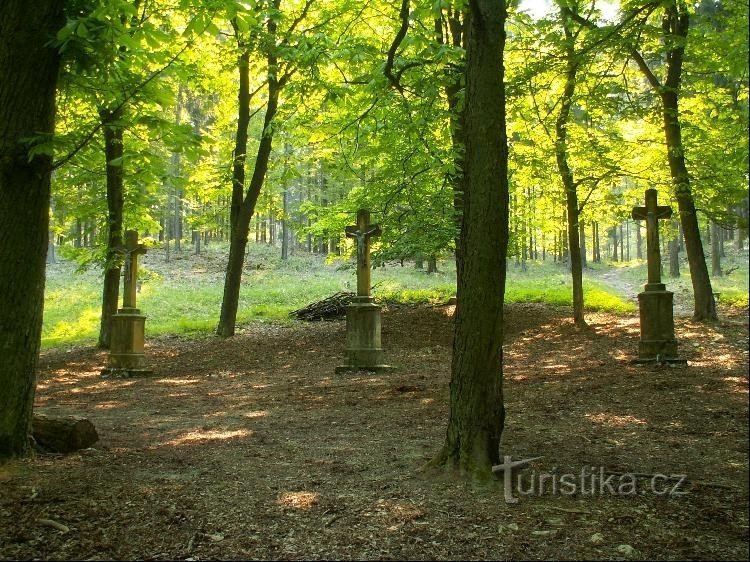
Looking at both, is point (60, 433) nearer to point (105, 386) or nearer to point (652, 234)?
point (105, 386)

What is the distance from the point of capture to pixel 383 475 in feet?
14.9

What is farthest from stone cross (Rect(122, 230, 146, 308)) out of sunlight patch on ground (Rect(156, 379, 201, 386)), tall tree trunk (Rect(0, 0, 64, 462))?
tall tree trunk (Rect(0, 0, 64, 462))

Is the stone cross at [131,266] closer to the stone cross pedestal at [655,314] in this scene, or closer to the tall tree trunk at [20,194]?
the tall tree trunk at [20,194]

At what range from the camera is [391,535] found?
11.1 feet

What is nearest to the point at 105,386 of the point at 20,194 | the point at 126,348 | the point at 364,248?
the point at 126,348

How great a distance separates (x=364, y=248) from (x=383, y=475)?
7415 mm

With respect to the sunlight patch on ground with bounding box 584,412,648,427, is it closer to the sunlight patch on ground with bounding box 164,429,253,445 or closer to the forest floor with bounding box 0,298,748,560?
the forest floor with bounding box 0,298,748,560

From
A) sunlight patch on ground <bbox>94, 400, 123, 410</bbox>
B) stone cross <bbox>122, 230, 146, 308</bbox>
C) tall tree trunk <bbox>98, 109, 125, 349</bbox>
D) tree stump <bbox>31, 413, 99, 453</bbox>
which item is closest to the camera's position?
tree stump <bbox>31, 413, 99, 453</bbox>

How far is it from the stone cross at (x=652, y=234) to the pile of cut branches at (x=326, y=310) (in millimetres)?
10686

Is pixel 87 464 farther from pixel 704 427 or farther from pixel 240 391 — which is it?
pixel 704 427

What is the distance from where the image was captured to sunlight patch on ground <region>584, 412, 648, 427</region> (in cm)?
596

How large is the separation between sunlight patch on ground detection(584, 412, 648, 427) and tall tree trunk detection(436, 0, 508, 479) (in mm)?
2368

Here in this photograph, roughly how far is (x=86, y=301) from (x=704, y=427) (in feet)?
81.6

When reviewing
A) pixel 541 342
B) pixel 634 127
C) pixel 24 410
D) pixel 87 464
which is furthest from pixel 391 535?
pixel 634 127
